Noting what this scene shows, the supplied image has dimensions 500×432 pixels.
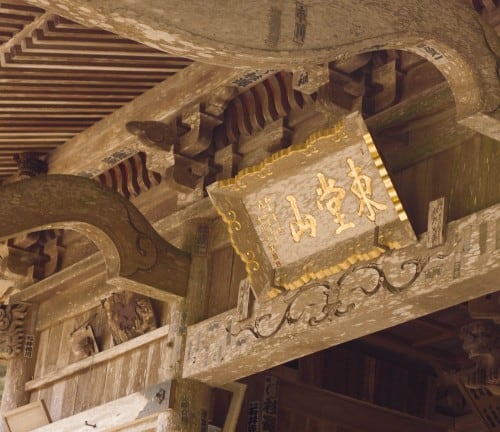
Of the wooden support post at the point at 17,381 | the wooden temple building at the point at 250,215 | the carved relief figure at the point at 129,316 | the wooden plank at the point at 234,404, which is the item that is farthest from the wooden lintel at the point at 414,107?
the wooden support post at the point at 17,381

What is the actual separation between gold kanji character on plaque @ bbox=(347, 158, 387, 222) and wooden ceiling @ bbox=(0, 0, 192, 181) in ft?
4.64

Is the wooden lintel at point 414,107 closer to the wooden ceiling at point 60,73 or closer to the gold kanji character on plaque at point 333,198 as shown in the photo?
the gold kanji character on plaque at point 333,198

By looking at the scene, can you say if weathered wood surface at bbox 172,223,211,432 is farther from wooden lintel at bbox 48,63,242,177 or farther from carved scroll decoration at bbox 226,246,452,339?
wooden lintel at bbox 48,63,242,177

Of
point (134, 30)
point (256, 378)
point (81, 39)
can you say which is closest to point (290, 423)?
point (256, 378)

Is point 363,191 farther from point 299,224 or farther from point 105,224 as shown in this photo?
point 105,224

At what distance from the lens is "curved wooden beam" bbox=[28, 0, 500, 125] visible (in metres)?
3.32

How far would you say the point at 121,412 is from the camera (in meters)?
6.37

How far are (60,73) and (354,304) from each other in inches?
82.2

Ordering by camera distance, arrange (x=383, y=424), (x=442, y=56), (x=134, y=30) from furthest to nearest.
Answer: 1. (x=383, y=424)
2. (x=442, y=56)
3. (x=134, y=30)

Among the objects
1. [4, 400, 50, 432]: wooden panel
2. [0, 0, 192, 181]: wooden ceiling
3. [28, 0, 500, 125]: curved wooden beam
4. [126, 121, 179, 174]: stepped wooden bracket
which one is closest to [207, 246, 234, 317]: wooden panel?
[126, 121, 179, 174]: stepped wooden bracket

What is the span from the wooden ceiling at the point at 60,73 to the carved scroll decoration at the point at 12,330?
1115mm

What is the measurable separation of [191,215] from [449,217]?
6.37 feet

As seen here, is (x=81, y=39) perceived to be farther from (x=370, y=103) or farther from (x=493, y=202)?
(x=493, y=202)

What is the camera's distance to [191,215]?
6.46 meters
